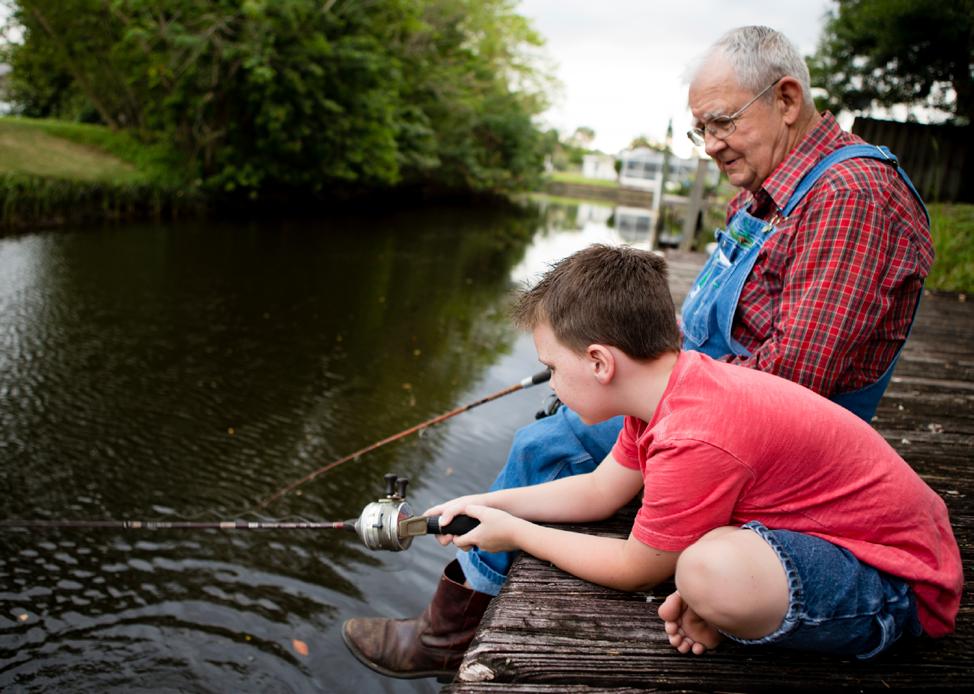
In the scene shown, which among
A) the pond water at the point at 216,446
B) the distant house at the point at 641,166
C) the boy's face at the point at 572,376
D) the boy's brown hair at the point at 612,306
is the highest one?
the distant house at the point at 641,166

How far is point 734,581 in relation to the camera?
5.14 ft

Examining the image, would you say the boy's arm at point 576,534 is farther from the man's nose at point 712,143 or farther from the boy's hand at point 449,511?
the man's nose at point 712,143

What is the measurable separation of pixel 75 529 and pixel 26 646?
3.95 feet

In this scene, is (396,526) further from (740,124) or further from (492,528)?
(740,124)

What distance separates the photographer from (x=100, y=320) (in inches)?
349

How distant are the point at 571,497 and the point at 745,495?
73 centimetres

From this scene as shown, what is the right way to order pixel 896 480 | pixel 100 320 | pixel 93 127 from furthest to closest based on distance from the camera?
pixel 93 127 < pixel 100 320 < pixel 896 480

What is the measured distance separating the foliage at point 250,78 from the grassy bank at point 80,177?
2.95ft

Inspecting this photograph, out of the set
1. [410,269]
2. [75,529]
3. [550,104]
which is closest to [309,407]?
[75,529]

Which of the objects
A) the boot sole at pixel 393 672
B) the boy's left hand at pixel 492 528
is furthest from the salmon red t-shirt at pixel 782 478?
the boot sole at pixel 393 672

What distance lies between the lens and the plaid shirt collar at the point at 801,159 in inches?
95.9

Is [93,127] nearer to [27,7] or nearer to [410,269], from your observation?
[27,7]

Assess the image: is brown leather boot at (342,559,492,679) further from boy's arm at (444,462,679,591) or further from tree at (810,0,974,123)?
tree at (810,0,974,123)

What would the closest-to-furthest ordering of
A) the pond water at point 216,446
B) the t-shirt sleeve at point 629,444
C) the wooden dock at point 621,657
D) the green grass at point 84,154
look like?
the wooden dock at point 621,657 → the t-shirt sleeve at point 629,444 → the pond water at point 216,446 → the green grass at point 84,154
